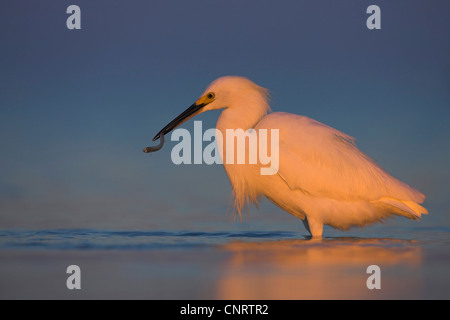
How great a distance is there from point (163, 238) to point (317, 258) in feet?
7.33

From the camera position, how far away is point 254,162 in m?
6.75

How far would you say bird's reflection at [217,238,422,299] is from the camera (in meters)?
3.80

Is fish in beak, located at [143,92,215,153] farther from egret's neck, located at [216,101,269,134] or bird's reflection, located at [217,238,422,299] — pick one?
bird's reflection, located at [217,238,422,299]

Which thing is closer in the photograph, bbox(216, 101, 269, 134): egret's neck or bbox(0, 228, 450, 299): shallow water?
bbox(0, 228, 450, 299): shallow water

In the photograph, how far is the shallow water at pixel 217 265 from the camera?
12.6 ft

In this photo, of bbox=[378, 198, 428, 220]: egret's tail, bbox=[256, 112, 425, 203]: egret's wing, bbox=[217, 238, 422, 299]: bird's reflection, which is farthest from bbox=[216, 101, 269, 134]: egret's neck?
bbox=[378, 198, 428, 220]: egret's tail

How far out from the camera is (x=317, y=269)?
4617 mm

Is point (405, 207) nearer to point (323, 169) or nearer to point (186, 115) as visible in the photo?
point (323, 169)

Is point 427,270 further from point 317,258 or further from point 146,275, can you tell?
point 146,275

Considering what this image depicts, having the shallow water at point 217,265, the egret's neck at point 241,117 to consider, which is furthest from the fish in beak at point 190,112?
the shallow water at point 217,265

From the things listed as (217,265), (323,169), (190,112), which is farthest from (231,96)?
(217,265)

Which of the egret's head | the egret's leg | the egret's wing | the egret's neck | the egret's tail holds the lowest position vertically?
the egret's leg

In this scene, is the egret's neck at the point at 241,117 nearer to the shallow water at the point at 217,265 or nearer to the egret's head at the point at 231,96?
the egret's head at the point at 231,96

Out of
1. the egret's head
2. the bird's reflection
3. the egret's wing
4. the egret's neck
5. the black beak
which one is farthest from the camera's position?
the black beak
